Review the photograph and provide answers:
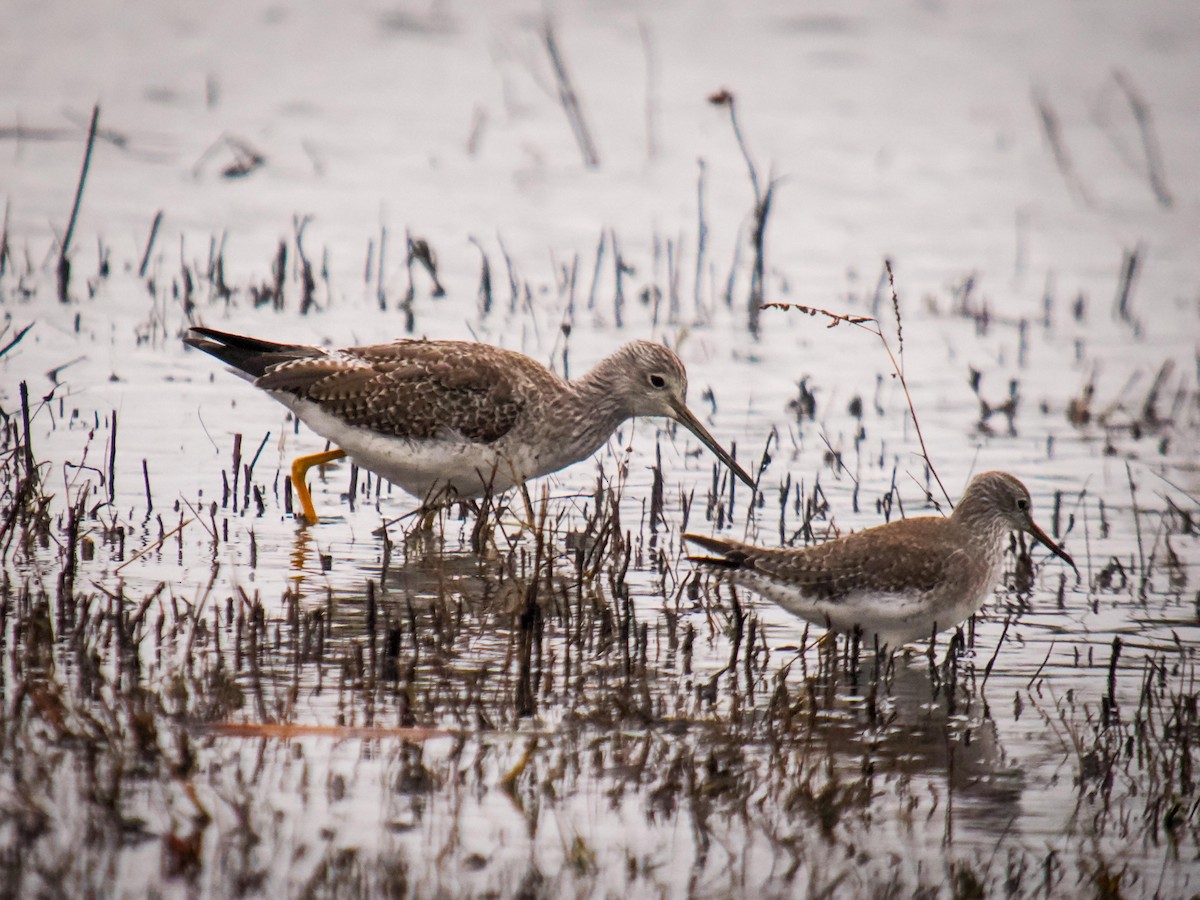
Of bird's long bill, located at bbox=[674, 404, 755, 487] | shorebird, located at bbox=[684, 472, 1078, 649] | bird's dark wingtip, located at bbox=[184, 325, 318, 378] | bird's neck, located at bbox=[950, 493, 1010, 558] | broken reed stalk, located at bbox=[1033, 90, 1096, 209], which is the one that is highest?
broken reed stalk, located at bbox=[1033, 90, 1096, 209]

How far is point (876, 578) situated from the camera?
19.7ft

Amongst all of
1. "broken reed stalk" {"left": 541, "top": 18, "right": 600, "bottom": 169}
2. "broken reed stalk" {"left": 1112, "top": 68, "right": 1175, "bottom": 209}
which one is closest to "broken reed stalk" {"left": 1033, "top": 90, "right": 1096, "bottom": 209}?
"broken reed stalk" {"left": 1112, "top": 68, "right": 1175, "bottom": 209}

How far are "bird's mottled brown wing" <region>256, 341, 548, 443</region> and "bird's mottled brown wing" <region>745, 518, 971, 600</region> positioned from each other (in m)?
2.00

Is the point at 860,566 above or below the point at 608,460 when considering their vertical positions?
below

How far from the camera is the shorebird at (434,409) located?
24.8 feet

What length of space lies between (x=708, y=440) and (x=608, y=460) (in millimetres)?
1032

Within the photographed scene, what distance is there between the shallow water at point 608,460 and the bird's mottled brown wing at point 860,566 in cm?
28

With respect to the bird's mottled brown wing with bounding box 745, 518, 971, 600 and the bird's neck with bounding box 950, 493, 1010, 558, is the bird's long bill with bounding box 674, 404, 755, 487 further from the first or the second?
the bird's mottled brown wing with bounding box 745, 518, 971, 600

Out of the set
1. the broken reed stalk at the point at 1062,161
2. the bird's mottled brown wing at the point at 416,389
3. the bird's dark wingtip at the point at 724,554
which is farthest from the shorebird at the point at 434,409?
the broken reed stalk at the point at 1062,161

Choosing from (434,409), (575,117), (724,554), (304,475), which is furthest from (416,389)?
(575,117)

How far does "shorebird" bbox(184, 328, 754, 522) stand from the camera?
7.57m

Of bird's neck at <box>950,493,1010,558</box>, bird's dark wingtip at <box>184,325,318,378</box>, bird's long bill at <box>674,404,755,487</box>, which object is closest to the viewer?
bird's neck at <box>950,493,1010,558</box>

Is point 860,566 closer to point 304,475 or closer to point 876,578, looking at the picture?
point 876,578

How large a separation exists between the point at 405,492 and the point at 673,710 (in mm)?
3555
